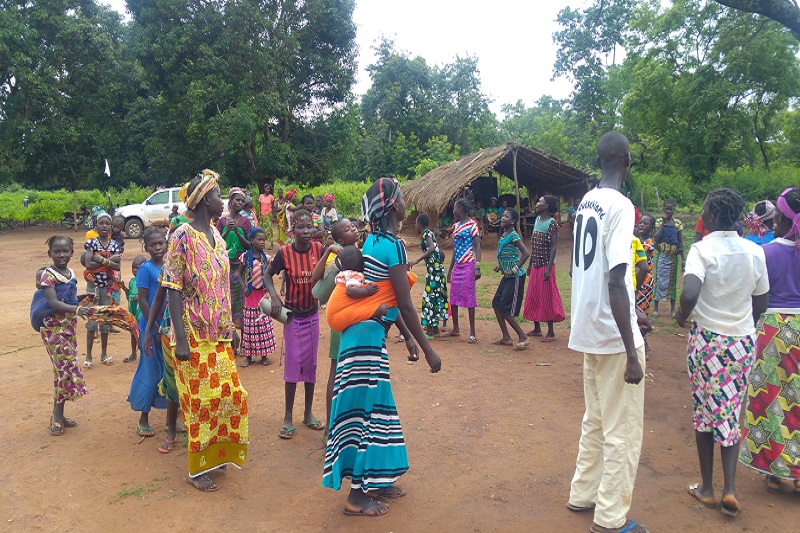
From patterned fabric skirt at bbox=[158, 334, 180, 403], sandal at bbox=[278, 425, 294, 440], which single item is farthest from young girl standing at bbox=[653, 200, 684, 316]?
patterned fabric skirt at bbox=[158, 334, 180, 403]

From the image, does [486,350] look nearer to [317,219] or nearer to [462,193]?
[317,219]

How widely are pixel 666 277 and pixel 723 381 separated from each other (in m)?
6.36

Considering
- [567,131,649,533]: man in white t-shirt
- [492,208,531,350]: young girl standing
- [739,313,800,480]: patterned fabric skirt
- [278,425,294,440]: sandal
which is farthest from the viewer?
[492,208,531,350]: young girl standing

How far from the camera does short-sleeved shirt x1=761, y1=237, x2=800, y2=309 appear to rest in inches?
147

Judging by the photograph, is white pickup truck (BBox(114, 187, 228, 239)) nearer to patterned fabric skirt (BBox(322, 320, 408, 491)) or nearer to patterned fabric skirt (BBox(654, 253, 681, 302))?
patterned fabric skirt (BBox(654, 253, 681, 302))

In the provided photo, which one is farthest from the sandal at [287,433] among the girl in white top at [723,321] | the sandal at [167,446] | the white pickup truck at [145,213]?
the white pickup truck at [145,213]

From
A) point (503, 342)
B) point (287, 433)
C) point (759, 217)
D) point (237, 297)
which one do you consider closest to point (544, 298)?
point (503, 342)

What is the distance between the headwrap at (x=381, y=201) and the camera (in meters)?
3.47

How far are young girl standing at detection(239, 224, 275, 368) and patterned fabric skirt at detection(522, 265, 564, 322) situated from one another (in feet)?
10.8

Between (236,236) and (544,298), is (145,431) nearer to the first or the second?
(236,236)

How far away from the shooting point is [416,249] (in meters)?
18.1

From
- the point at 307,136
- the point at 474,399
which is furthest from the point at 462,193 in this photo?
the point at 474,399

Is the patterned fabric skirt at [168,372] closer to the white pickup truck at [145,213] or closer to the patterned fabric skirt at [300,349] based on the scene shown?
the patterned fabric skirt at [300,349]

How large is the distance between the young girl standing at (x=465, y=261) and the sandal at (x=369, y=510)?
4.42 meters
